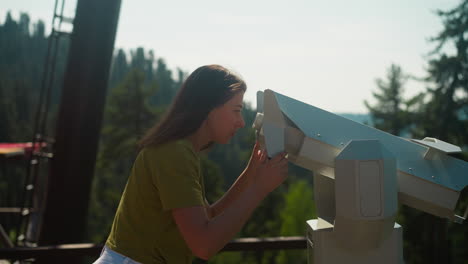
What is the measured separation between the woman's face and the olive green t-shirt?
11 cm

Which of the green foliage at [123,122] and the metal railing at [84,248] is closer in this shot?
the metal railing at [84,248]

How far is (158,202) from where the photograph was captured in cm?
103

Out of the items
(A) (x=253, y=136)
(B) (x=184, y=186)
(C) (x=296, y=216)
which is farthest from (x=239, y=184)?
(C) (x=296, y=216)

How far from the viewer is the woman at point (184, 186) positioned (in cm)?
97

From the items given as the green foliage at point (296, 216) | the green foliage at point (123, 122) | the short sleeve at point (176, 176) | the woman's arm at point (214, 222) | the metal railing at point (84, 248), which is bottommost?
the green foliage at point (296, 216)

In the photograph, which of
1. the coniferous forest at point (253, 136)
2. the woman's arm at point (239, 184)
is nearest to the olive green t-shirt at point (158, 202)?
the woman's arm at point (239, 184)

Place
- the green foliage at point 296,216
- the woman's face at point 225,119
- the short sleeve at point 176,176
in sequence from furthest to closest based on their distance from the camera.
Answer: the green foliage at point 296,216 → the woman's face at point 225,119 → the short sleeve at point 176,176

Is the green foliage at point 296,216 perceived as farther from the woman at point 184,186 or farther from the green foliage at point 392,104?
the woman at point 184,186

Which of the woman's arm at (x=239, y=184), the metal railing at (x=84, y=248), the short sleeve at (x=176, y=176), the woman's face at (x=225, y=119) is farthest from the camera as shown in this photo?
the metal railing at (x=84, y=248)

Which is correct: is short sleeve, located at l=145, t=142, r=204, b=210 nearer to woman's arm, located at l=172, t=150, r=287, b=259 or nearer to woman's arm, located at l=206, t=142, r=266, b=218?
woman's arm, located at l=172, t=150, r=287, b=259

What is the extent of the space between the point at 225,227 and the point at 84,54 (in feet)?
5.95

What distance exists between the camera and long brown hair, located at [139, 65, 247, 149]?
41.6 inches

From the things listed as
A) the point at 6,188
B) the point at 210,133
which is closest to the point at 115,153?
the point at 6,188

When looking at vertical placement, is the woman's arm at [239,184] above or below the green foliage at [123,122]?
above
